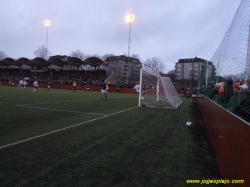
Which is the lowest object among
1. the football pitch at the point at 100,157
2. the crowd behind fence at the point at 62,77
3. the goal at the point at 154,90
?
the football pitch at the point at 100,157

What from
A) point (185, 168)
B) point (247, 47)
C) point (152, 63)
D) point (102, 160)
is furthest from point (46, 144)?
point (152, 63)

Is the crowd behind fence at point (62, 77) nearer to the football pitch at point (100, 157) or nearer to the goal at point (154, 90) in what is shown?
the goal at point (154, 90)

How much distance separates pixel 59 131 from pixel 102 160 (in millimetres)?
2499

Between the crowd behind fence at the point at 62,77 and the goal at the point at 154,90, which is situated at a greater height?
the crowd behind fence at the point at 62,77

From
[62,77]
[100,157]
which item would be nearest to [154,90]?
[100,157]

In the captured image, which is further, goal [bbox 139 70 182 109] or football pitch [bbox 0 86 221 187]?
goal [bbox 139 70 182 109]

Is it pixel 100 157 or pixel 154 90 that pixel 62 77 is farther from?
pixel 100 157

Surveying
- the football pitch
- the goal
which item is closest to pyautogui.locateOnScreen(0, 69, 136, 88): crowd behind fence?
the goal

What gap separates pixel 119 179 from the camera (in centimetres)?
291

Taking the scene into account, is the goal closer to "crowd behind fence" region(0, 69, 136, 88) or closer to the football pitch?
the football pitch

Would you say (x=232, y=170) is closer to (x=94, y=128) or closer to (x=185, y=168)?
(x=185, y=168)

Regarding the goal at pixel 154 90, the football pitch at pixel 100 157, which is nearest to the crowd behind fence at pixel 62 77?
the goal at pixel 154 90

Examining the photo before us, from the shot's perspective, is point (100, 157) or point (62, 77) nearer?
point (100, 157)

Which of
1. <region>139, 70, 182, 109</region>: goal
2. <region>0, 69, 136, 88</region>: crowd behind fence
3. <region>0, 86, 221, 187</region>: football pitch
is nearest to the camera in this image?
<region>0, 86, 221, 187</region>: football pitch
